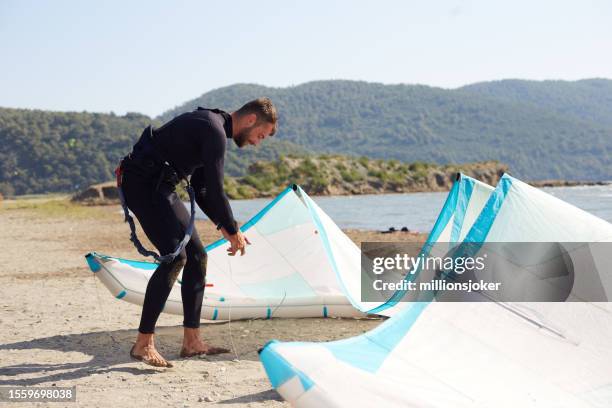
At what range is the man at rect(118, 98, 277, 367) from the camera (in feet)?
16.3

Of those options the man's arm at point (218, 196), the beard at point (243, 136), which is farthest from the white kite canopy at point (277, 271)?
the beard at point (243, 136)

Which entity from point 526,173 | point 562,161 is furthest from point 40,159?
point 562,161

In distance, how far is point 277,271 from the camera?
22.7 ft

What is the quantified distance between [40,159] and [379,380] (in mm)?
99899

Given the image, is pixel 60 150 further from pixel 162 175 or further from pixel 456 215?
pixel 456 215

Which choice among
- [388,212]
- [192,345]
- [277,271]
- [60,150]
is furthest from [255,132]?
[60,150]

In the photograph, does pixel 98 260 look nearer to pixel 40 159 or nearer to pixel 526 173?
pixel 40 159

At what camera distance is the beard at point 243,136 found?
514 centimetres

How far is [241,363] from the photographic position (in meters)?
5.37

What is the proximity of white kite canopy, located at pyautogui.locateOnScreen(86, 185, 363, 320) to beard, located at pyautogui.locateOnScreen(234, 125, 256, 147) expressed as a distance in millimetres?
1839

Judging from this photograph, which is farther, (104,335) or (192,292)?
(104,335)

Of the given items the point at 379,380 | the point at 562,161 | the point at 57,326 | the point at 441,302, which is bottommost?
the point at 57,326

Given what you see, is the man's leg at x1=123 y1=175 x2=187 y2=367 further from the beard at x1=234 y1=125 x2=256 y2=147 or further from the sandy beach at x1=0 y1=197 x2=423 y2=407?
the beard at x1=234 y1=125 x2=256 y2=147

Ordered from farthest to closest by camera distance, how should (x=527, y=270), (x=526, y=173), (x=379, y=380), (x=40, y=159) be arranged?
(x=526, y=173), (x=40, y=159), (x=527, y=270), (x=379, y=380)
